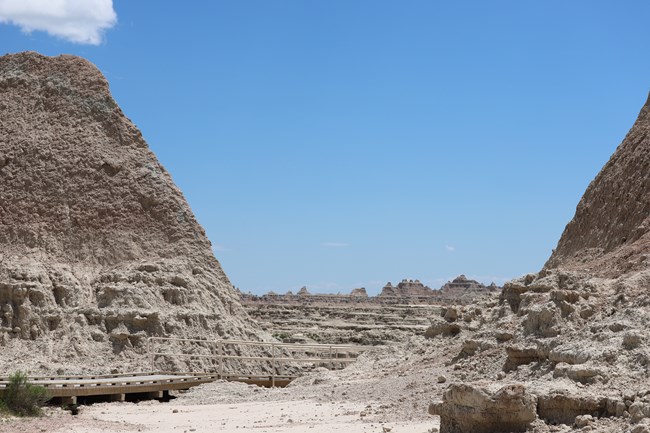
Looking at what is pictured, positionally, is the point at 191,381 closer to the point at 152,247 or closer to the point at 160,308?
the point at 160,308

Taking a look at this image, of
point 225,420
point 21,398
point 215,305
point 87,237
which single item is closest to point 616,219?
point 225,420

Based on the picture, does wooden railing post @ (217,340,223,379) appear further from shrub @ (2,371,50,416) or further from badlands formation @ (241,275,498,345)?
badlands formation @ (241,275,498,345)

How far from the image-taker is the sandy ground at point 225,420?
14.3 m

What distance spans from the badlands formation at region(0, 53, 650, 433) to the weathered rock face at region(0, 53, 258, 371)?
5 centimetres

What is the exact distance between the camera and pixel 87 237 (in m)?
28.5

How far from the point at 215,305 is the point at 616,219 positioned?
12.8m

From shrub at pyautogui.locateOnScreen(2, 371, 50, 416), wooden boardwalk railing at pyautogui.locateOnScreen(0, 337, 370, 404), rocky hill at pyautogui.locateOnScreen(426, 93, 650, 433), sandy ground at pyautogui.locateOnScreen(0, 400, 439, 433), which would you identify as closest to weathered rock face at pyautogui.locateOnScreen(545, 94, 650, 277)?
rocky hill at pyautogui.locateOnScreen(426, 93, 650, 433)

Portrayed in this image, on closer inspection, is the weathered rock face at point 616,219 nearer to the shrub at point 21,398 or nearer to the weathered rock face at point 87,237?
the shrub at point 21,398

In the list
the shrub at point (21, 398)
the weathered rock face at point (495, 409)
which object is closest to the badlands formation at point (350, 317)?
the shrub at point (21, 398)

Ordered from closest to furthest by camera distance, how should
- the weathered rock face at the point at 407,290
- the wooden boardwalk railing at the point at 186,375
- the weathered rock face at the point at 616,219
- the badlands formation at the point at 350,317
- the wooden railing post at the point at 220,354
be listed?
the weathered rock face at the point at 616,219 < the wooden boardwalk railing at the point at 186,375 < the wooden railing post at the point at 220,354 < the badlands formation at the point at 350,317 < the weathered rock face at the point at 407,290

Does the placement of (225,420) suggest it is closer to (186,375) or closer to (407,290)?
(186,375)

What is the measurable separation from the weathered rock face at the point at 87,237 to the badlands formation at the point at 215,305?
5 centimetres

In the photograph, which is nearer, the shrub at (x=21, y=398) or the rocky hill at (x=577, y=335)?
the rocky hill at (x=577, y=335)

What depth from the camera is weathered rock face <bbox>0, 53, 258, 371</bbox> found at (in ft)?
83.8
